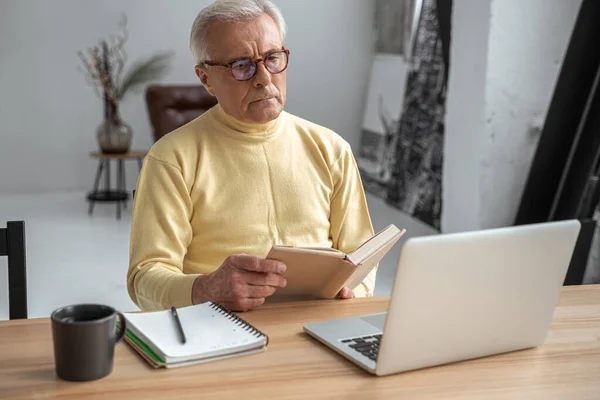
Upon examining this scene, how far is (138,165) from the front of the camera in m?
6.78

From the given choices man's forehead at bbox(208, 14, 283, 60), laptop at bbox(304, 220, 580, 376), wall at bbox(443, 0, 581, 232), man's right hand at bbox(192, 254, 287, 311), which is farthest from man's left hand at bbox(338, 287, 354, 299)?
wall at bbox(443, 0, 581, 232)

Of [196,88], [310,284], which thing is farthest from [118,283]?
[310,284]

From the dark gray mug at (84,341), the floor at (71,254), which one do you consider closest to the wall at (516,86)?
the floor at (71,254)

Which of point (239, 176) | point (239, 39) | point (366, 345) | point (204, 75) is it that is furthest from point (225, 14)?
point (366, 345)

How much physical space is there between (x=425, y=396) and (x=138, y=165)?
231 inches

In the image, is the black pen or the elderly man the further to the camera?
the elderly man

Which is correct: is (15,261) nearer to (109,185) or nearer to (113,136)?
(113,136)

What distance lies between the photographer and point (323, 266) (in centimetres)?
150

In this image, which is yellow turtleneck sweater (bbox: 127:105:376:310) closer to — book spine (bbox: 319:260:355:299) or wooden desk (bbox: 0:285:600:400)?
book spine (bbox: 319:260:355:299)

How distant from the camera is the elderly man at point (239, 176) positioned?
174 cm

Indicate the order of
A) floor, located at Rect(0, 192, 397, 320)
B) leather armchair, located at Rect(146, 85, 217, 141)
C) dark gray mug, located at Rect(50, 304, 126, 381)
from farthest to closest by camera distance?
leather armchair, located at Rect(146, 85, 217, 141) < floor, located at Rect(0, 192, 397, 320) < dark gray mug, located at Rect(50, 304, 126, 381)

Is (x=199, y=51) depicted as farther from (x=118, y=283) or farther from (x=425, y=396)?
(x=118, y=283)

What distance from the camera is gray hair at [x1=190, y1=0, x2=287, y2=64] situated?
1.81 metres

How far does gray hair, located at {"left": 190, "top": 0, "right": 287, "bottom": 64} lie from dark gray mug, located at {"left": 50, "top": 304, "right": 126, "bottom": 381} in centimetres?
83
